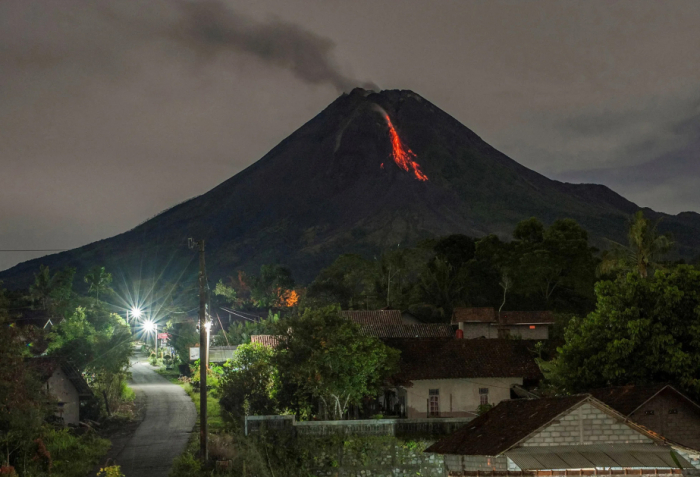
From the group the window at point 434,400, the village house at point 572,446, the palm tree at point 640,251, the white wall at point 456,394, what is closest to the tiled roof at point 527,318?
the white wall at point 456,394

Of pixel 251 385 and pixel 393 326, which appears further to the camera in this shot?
pixel 393 326

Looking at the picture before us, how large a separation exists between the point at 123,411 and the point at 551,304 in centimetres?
4311

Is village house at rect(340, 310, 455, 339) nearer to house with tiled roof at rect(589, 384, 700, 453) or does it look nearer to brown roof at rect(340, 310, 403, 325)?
brown roof at rect(340, 310, 403, 325)

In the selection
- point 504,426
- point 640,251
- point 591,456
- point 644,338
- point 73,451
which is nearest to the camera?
point 591,456

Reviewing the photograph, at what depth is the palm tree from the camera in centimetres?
3825

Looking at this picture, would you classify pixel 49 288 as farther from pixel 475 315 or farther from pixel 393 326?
pixel 475 315

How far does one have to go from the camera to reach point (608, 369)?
29172 mm

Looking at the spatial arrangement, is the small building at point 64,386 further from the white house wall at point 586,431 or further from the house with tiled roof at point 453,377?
the white house wall at point 586,431

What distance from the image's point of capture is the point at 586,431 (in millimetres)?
19203

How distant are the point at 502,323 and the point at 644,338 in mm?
27779

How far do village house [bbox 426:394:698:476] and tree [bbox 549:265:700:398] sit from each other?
8.90m

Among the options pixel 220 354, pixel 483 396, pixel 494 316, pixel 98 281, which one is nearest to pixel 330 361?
pixel 483 396

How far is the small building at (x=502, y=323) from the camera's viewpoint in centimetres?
5653

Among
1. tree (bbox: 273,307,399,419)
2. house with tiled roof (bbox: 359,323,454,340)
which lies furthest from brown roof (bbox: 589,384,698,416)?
house with tiled roof (bbox: 359,323,454,340)
